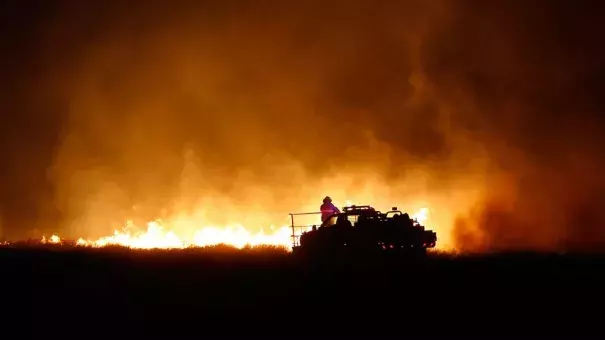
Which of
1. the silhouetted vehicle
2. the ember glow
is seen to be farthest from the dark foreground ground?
the ember glow

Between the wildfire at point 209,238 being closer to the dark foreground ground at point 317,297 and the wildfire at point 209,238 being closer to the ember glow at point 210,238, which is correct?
the ember glow at point 210,238

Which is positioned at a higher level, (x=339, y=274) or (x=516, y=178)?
(x=516, y=178)

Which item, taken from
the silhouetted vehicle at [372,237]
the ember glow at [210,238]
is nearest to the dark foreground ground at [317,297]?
the silhouetted vehicle at [372,237]

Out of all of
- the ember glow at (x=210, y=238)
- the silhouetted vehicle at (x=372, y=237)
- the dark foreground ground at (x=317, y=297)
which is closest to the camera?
the dark foreground ground at (x=317, y=297)

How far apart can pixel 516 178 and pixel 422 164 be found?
6058 mm

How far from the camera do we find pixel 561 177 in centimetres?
3709

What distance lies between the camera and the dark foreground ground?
40.0 feet

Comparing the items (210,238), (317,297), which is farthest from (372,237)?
(210,238)

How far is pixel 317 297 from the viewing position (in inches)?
609

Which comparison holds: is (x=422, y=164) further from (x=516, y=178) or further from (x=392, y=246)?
(x=392, y=246)

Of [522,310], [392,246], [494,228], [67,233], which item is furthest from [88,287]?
[67,233]

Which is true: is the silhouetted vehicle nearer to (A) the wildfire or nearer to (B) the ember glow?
(B) the ember glow

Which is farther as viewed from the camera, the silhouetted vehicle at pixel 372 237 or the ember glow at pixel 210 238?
the ember glow at pixel 210 238

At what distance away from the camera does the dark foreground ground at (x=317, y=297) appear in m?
12.2
